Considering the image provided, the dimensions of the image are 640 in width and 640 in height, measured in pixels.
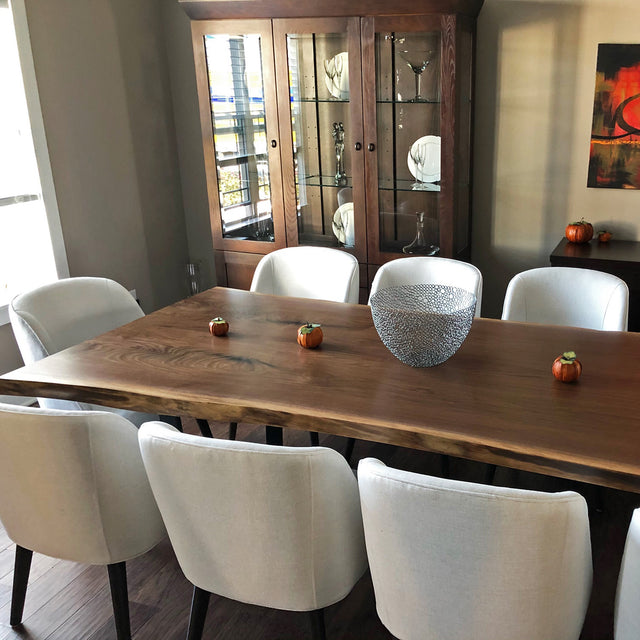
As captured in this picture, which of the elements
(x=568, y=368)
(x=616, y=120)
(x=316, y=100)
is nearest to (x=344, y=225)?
(x=316, y=100)

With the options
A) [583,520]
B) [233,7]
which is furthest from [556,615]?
[233,7]

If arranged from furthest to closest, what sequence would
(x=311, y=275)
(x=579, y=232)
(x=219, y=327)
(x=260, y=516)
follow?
(x=579, y=232) < (x=311, y=275) < (x=219, y=327) < (x=260, y=516)

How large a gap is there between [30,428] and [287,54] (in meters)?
2.50

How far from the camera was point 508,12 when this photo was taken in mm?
3363

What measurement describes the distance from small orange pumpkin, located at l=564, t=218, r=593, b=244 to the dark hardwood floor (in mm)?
1378

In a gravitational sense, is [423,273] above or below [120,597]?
above

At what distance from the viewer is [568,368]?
1778mm

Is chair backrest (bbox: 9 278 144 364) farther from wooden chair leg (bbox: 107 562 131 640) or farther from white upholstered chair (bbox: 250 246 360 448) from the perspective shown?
wooden chair leg (bbox: 107 562 131 640)

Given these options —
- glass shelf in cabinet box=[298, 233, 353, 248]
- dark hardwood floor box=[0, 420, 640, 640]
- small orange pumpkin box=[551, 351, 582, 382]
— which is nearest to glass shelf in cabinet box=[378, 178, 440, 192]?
glass shelf in cabinet box=[298, 233, 353, 248]

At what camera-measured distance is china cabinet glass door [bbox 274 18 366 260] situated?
11.1 feet

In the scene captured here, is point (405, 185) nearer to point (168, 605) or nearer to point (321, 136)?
point (321, 136)

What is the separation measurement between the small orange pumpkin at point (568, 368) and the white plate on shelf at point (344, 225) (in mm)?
1952

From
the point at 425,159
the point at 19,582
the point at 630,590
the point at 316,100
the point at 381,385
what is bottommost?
the point at 19,582

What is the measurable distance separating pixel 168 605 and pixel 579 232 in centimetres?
246
